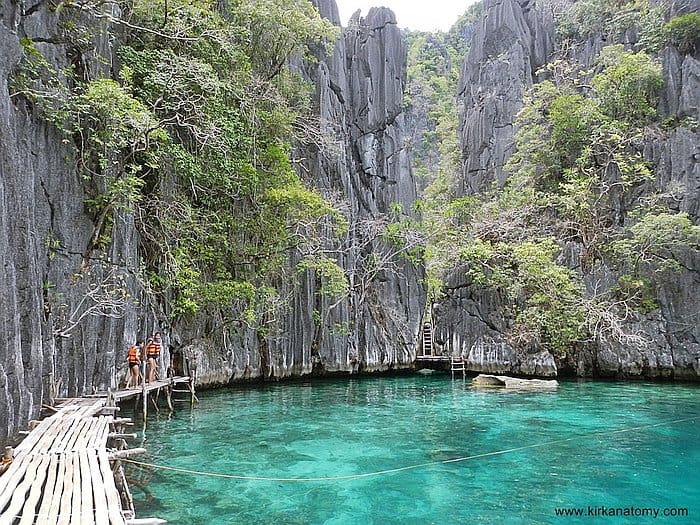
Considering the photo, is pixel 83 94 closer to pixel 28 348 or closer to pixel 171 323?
pixel 28 348

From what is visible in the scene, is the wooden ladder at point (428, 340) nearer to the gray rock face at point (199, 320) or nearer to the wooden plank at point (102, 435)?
the gray rock face at point (199, 320)

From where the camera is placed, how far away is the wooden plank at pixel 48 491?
159 inches

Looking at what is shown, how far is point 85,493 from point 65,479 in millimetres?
530

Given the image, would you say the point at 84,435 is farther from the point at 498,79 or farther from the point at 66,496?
the point at 498,79

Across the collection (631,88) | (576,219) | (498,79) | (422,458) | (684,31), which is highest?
(498,79)

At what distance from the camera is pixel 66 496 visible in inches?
177

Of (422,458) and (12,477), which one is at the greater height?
(12,477)

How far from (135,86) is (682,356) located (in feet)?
63.2

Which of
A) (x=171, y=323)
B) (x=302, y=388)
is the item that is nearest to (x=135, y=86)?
(x=171, y=323)

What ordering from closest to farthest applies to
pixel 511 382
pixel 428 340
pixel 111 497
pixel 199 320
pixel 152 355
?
pixel 111 497
pixel 152 355
pixel 199 320
pixel 511 382
pixel 428 340

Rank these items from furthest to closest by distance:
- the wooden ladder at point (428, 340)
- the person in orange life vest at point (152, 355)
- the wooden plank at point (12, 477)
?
1. the wooden ladder at point (428, 340)
2. the person in orange life vest at point (152, 355)
3. the wooden plank at point (12, 477)

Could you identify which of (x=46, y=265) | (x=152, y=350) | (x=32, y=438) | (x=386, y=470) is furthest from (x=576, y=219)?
(x=32, y=438)

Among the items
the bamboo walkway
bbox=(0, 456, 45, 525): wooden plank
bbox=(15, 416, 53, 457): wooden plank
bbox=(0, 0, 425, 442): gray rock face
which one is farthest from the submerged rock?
bbox=(0, 456, 45, 525): wooden plank

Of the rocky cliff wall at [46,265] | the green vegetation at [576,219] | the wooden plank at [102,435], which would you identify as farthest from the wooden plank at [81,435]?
the green vegetation at [576,219]
